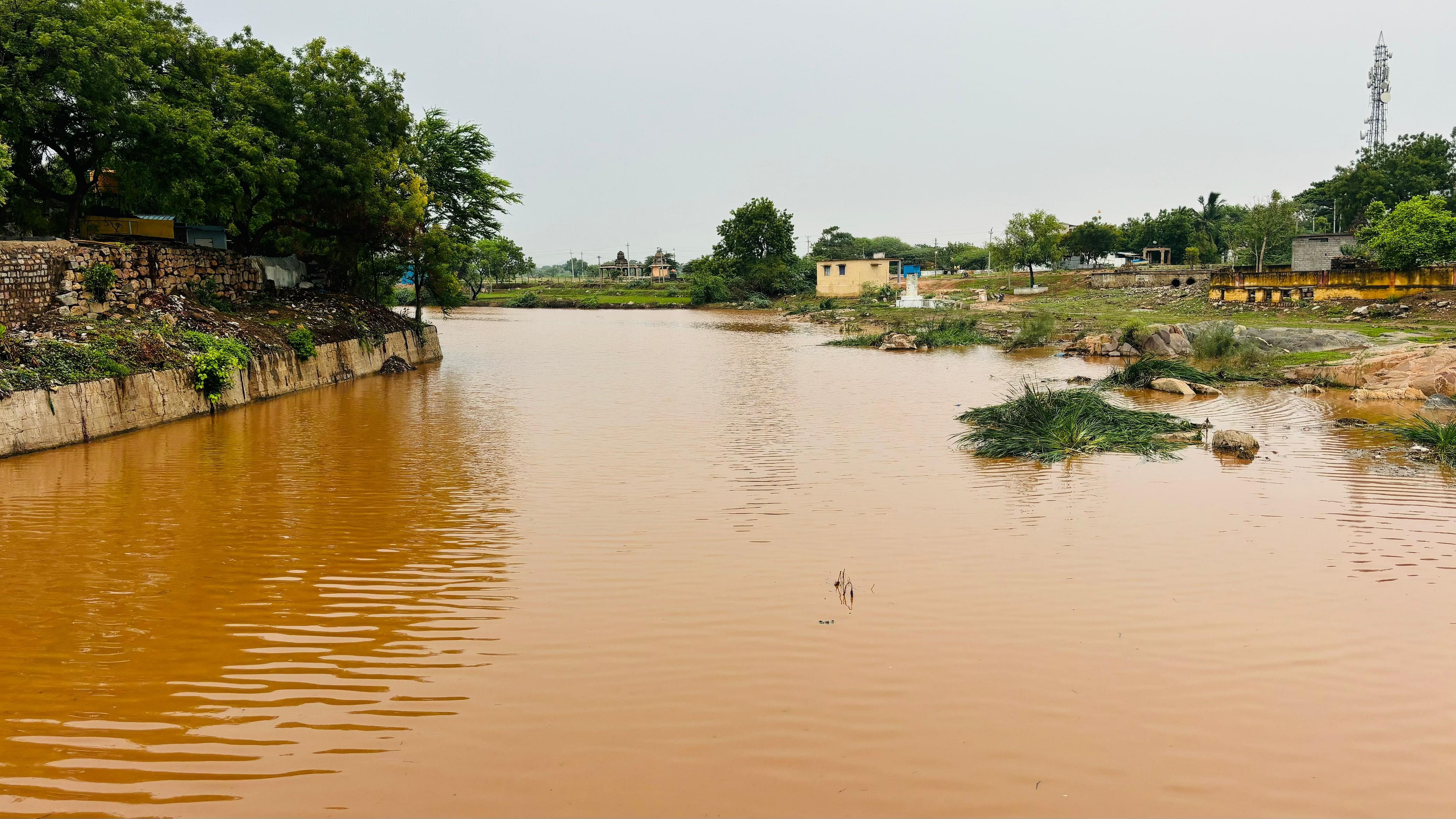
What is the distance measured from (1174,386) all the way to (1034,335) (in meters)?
15.7

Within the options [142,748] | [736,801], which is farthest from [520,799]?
[142,748]

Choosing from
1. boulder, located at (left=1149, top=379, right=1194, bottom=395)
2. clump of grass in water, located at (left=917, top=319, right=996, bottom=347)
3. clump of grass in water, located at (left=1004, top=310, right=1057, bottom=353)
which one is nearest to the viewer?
boulder, located at (left=1149, top=379, right=1194, bottom=395)

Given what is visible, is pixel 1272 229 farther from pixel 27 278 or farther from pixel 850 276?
pixel 27 278

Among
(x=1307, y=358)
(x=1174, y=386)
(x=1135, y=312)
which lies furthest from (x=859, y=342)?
(x=1174, y=386)

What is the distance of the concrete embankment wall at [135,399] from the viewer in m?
13.6

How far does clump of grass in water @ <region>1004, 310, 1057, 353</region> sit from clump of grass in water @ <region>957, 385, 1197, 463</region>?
20.2 meters

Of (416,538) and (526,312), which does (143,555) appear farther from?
(526,312)

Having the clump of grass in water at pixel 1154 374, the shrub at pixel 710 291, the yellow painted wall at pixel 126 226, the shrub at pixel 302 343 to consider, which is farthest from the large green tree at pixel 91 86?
the shrub at pixel 710 291

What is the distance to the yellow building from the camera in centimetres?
8000

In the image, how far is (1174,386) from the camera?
21438 mm

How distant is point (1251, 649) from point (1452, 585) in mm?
2863

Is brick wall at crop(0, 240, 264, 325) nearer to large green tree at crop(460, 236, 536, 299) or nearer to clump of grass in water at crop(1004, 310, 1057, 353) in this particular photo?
large green tree at crop(460, 236, 536, 299)

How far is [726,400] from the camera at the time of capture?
21.8 m

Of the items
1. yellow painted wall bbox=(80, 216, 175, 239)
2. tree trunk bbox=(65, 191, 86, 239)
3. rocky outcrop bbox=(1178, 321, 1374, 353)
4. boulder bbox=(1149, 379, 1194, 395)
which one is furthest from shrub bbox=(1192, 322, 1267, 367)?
tree trunk bbox=(65, 191, 86, 239)
